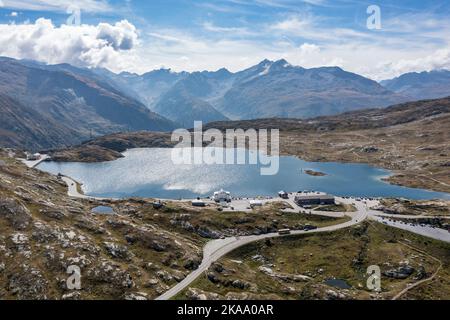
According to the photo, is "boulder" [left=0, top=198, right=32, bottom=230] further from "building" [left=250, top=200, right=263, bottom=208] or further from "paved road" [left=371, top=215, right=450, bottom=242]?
"paved road" [left=371, top=215, right=450, bottom=242]

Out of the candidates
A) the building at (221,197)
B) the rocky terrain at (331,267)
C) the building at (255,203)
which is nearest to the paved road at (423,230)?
the rocky terrain at (331,267)

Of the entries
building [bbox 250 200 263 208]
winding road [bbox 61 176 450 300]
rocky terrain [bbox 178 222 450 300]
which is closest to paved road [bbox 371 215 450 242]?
winding road [bbox 61 176 450 300]

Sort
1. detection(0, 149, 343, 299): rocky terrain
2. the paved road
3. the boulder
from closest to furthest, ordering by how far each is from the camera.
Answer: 1. detection(0, 149, 343, 299): rocky terrain
2. the boulder
3. the paved road

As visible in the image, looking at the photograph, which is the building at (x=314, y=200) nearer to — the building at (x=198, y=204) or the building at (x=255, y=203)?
the building at (x=255, y=203)

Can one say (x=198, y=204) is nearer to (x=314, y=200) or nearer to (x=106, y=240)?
(x=106, y=240)

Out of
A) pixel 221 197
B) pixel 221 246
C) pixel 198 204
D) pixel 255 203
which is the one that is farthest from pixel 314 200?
pixel 221 246

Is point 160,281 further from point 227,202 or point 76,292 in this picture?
point 227,202
